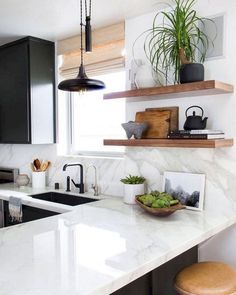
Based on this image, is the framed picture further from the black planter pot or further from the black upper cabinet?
the black upper cabinet

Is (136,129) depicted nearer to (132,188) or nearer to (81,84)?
(132,188)

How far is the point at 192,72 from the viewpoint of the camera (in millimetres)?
1924

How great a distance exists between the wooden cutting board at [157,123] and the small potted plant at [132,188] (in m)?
0.34

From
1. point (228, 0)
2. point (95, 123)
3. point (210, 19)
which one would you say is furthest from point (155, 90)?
point (95, 123)

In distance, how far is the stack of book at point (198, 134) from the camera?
191cm

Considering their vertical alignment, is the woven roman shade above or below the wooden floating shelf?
above

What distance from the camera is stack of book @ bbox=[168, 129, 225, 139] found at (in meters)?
1.91

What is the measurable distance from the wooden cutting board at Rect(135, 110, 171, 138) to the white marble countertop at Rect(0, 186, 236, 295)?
1.81 ft

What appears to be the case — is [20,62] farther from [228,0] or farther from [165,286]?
[165,286]

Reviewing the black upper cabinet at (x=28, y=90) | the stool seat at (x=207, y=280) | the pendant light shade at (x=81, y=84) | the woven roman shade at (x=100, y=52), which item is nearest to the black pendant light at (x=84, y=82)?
the pendant light shade at (x=81, y=84)

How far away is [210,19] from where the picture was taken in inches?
83.0

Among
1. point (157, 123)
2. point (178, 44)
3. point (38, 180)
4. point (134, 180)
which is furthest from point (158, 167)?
point (38, 180)

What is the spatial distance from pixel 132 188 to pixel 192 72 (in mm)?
937

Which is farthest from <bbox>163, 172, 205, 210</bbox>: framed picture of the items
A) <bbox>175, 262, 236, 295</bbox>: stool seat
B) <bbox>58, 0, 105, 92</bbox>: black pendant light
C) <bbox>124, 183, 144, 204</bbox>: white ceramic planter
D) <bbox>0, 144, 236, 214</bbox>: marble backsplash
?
<bbox>58, 0, 105, 92</bbox>: black pendant light
